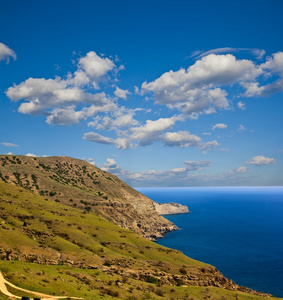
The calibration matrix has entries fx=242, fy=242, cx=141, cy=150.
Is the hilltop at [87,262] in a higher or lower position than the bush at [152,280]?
higher

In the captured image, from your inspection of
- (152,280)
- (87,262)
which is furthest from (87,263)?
(152,280)

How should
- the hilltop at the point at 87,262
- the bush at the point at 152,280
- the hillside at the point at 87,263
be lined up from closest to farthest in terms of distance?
the hillside at the point at 87,263, the hilltop at the point at 87,262, the bush at the point at 152,280

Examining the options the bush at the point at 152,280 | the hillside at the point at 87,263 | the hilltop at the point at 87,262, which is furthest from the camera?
the bush at the point at 152,280

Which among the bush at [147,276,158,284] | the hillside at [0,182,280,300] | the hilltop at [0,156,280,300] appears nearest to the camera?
the hillside at [0,182,280,300]

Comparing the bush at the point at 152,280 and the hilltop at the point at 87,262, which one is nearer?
the hilltop at the point at 87,262

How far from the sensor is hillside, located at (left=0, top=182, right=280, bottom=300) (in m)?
38.0

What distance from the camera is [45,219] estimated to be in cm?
7031

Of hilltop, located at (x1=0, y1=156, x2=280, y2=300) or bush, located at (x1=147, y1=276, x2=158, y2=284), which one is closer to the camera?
hilltop, located at (x1=0, y1=156, x2=280, y2=300)

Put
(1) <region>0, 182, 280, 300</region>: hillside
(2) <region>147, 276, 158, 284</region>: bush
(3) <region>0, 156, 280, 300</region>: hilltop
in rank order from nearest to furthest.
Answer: (1) <region>0, 182, 280, 300</region>: hillside → (3) <region>0, 156, 280, 300</region>: hilltop → (2) <region>147, 276, 158, 284</region>: bush

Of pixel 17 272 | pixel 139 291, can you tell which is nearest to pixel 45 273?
pixel 17 272

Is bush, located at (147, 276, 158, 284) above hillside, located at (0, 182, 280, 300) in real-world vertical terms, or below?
below

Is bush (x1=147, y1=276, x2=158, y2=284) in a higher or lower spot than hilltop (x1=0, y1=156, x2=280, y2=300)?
lower

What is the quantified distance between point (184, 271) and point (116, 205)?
10814 centimetres

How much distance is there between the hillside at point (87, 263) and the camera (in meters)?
38.0
